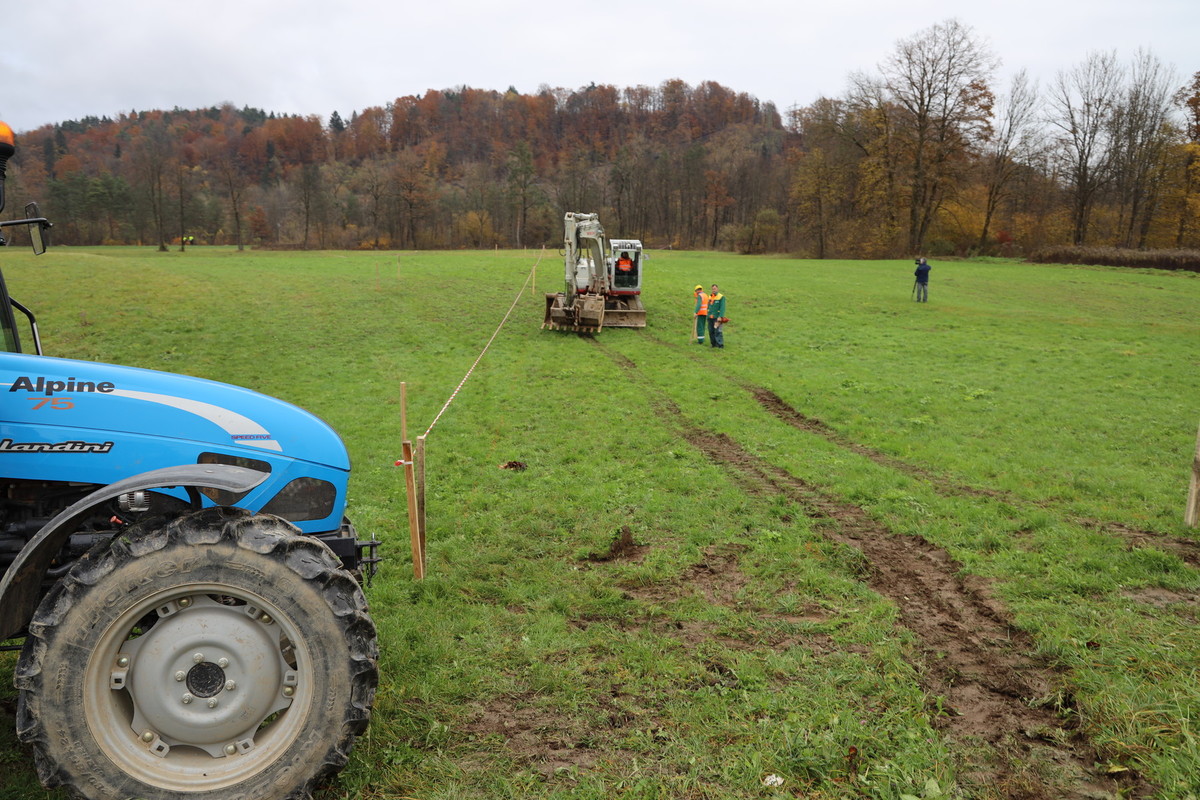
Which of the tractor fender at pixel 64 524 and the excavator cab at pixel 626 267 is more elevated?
the excavator cab at pixel 626 267

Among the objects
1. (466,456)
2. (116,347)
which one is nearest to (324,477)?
(466,456)

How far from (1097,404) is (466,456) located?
12670 millimetres

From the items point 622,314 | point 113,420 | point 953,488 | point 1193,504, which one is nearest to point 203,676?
point 113,420

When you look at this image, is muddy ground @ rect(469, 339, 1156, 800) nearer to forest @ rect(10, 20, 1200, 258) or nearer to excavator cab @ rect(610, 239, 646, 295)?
excavator cab @ rect(610, 239, 646, 295)

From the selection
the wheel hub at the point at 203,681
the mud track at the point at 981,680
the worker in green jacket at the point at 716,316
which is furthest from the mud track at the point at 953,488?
the wheel hub at the point at 203,681

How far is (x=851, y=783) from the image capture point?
3850 millimetres

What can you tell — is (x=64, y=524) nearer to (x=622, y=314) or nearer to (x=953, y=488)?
(x=953, y=488)

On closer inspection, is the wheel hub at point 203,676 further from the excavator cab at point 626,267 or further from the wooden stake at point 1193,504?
the excavator cab at point 626,267

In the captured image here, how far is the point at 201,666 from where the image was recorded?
3393 millimetres

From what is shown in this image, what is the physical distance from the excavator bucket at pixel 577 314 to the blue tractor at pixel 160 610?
66.2 feet

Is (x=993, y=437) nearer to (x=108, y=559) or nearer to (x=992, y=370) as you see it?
(x=992, y=370)

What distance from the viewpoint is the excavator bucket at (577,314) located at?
23.6 metres

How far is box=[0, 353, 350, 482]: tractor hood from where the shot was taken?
3.40 meters

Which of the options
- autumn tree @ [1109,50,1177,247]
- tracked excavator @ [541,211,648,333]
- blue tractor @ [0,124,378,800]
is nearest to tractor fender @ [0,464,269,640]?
blue tractor @ [0,124,378,800]
